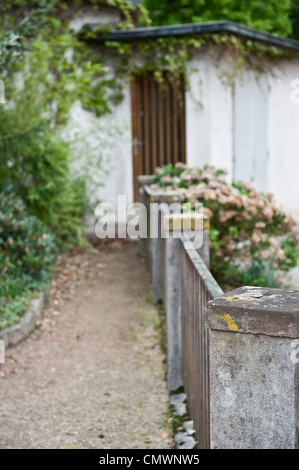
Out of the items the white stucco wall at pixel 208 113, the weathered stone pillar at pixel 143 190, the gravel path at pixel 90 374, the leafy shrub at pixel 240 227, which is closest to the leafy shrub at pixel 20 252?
the gravel path at pixel 90 374

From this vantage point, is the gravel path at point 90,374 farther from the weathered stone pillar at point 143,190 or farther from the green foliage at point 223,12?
the green foliage at point 223,12

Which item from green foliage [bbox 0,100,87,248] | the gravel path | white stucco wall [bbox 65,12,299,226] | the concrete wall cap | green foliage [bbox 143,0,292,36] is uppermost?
green foliage [bbox 143,0,292,36]

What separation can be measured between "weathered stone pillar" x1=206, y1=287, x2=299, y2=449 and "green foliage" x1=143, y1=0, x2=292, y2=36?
23.1m

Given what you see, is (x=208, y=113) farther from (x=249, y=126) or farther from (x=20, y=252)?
(x=20, y=252)

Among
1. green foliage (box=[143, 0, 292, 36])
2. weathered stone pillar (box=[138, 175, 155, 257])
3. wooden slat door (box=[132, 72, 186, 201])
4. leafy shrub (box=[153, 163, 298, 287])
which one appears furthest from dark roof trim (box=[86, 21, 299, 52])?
green foliage (box=[143, 0, 292, 36])

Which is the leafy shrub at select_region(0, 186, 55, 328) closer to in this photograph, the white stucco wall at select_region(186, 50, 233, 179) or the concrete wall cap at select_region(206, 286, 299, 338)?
the white stucco wall at select_region(186, 50, 233, 179)

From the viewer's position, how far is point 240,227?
704cm

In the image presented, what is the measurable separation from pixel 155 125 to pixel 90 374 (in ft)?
20.0

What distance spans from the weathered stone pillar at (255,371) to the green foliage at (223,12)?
23.1 metres

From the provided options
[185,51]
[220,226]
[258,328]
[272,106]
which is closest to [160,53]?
[185,51]

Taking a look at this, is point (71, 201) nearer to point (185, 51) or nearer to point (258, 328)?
point (185, 51)

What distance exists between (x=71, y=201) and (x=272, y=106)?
15.0 feet

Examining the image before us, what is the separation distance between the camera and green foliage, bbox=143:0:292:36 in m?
24.4

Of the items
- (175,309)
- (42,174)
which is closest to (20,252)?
(42,174)
